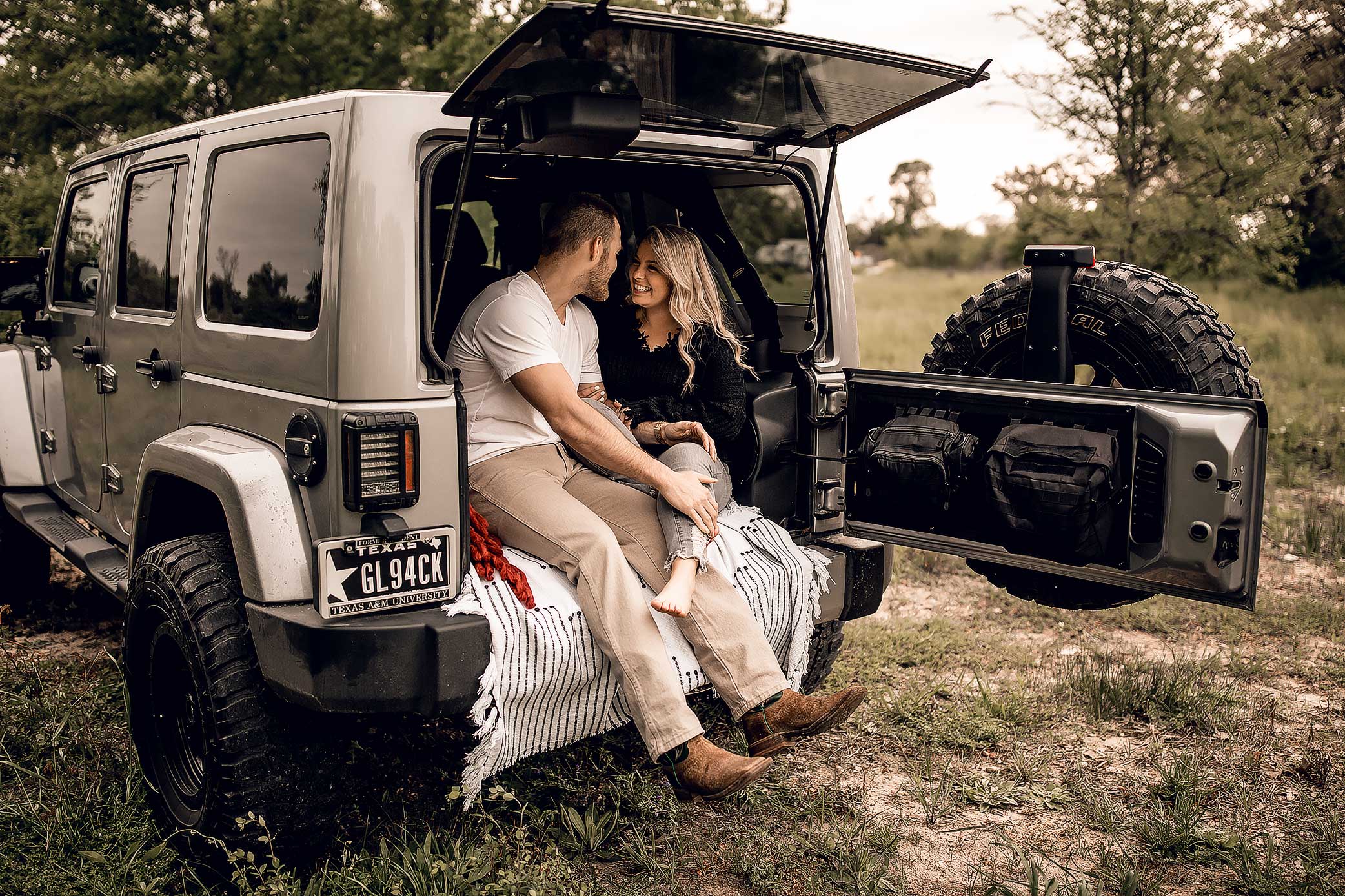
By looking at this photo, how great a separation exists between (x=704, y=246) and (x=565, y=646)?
1.69m

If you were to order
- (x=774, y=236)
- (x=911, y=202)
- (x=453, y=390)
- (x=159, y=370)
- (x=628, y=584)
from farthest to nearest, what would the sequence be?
(x=911, y=202)
(x=774, y=236)
(x=159, y=370)
(x=628, y=584)
(x=453, y=390)

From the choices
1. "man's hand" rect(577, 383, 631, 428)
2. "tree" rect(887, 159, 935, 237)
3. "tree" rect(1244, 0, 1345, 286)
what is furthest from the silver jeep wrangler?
"tree" rect(887, 159, 935, 237)

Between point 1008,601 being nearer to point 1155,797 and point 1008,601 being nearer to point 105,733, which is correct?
point 1155,797

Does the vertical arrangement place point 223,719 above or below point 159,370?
below

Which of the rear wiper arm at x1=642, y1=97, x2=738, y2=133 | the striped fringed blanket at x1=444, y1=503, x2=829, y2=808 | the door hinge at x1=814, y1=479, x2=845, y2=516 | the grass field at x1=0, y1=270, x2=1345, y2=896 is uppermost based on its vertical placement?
the rear wiper arm at x1=642, y1=97, x2=738, y2=133

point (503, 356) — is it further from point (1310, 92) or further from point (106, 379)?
point (1310, 92)

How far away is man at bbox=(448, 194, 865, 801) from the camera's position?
9.75ft

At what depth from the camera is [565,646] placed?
Result: 115 inches

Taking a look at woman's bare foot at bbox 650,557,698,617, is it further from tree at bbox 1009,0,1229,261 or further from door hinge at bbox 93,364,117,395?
tree at bbox 1009,0,1229,261

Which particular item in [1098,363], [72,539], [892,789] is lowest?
[892,789]

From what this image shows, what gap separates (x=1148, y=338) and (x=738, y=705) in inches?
62.2

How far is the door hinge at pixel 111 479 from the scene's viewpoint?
3963mm

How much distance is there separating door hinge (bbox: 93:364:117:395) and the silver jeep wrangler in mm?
34

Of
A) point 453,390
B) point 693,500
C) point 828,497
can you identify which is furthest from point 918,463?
point 453,390
